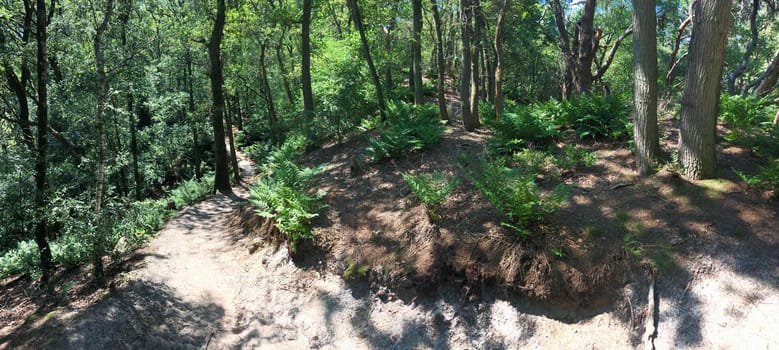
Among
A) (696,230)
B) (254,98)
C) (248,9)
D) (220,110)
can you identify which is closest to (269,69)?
(254,98)

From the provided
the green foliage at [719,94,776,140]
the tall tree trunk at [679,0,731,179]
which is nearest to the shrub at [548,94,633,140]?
the green foliage at [719,94,776,140]

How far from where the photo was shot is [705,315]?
4648 millimetres

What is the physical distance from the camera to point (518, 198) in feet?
19.5

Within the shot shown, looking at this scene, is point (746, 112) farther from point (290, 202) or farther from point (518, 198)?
point (290, 202)

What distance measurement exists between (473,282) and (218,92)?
10.9 meters

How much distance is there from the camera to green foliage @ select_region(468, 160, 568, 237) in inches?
231

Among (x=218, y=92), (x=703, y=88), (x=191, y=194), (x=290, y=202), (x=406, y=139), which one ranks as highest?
(x=218, y=92)

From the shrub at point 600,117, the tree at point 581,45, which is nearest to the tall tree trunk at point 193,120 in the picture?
the tree at point 581,45

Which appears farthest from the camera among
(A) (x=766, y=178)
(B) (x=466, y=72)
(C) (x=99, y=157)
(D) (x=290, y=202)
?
(B) (x=466, y=72)

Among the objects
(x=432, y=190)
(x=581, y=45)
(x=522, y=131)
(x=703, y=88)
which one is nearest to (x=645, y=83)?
(x=703, y=88)

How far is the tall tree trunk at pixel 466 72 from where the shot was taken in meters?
10.2

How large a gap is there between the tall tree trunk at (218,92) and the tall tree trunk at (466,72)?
7227mm

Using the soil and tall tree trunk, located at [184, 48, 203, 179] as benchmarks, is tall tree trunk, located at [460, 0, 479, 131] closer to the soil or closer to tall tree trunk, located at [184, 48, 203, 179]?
the soil

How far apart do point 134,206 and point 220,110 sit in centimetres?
698
